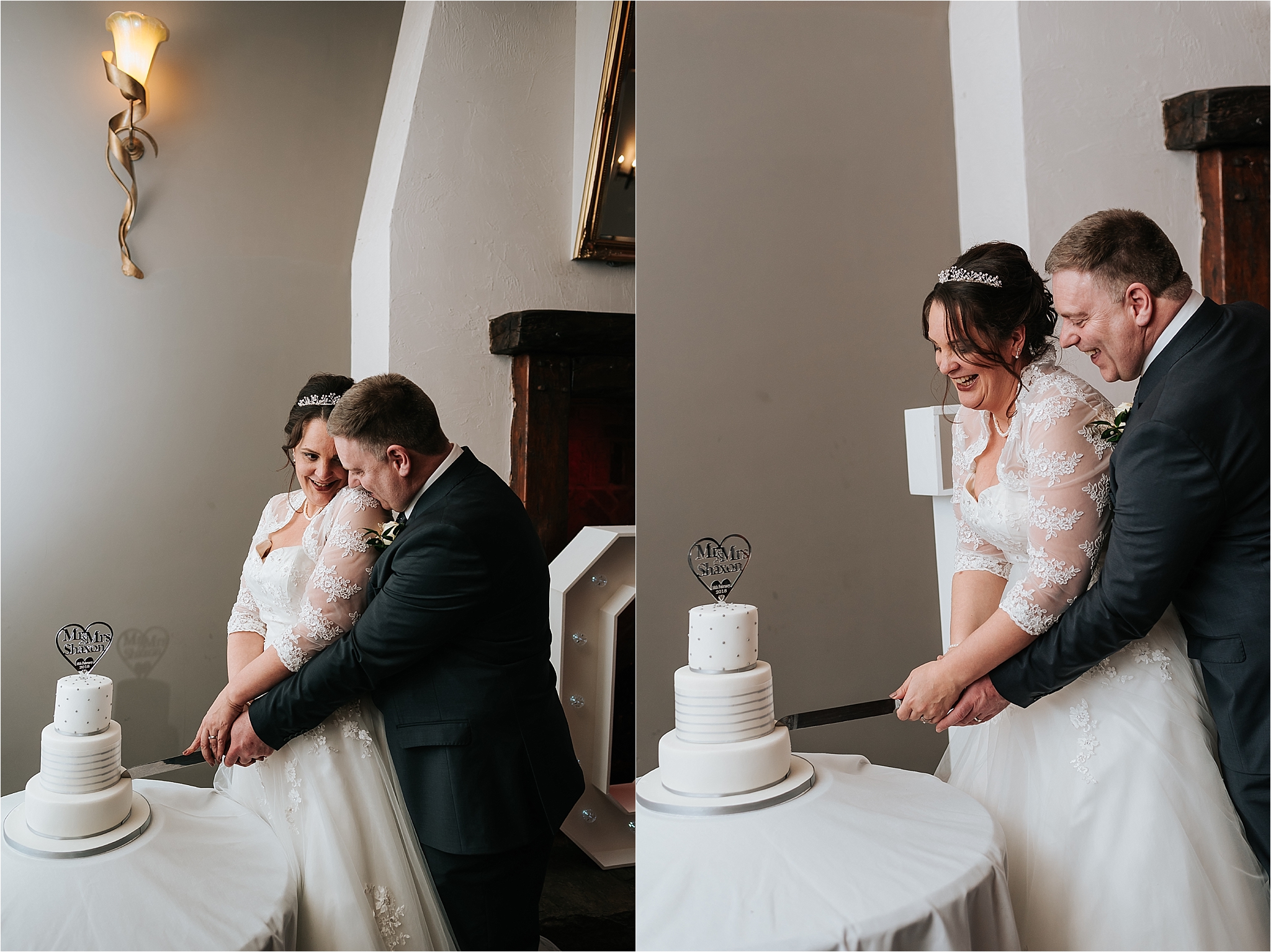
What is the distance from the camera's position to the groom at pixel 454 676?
32.1 inches

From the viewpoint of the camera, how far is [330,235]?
2.66ft

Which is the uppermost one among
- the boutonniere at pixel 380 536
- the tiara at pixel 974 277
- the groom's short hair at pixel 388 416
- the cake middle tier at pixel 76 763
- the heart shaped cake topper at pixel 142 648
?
the tiara at pixel 974 277

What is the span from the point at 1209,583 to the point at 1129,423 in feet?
0.77

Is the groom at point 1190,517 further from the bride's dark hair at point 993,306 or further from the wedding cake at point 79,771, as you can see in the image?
the wedding cake at point 79,771

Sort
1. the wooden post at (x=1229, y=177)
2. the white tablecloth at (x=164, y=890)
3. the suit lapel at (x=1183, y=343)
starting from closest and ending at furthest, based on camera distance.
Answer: the white tablecloth at (x=164, y=890) → the suit lapel at (x=1183, y=343) → the wooden post at (x=1229, y=177)

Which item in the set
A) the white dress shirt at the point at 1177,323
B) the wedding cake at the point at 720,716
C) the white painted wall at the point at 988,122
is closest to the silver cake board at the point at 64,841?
the wedding cake at the point at 720,716

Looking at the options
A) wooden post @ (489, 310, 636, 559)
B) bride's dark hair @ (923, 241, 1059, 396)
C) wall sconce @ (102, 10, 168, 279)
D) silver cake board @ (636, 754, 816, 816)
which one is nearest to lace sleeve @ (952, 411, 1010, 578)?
bride's dark hair @ (923, 241, 1059, 396)

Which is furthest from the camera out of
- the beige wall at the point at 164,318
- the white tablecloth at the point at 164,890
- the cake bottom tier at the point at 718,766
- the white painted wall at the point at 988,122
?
the white painted wall at the point at 988,122

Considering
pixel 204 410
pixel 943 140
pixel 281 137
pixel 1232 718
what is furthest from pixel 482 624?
pixel 943 140

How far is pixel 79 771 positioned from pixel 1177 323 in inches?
52.9

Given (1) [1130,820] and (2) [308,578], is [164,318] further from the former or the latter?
(1) [1130,820]

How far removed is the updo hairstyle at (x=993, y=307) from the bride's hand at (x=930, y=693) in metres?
0.46

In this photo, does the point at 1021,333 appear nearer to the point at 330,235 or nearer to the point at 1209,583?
the point at 1209,583

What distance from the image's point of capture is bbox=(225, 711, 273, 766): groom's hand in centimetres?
80
